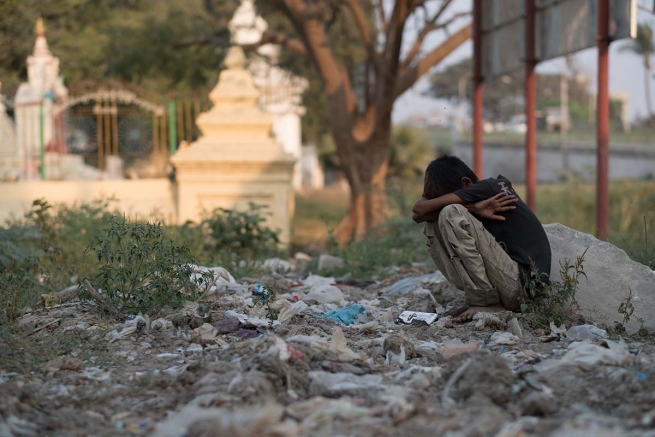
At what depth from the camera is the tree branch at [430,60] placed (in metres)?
13.5

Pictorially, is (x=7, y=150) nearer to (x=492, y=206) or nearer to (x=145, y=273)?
(x=145, y=273)

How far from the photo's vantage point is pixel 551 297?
4961 millimetres

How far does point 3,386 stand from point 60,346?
79cm

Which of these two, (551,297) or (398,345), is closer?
(398,345)

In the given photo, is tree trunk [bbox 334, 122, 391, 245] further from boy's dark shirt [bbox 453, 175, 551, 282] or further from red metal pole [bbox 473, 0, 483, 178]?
boy's dark shirt [bbox 453, 175, 551, 282]

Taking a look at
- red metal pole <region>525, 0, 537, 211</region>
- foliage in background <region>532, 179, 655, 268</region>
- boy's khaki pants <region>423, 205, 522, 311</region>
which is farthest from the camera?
foliage in background <region>532, 179, 655, 268</region>

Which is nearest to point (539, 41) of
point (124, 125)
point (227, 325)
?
point (227, 325)

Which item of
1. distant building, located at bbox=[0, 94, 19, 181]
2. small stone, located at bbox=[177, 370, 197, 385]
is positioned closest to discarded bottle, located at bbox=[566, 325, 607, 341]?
small stone, located at bbox=[177, 370, 197, 385]

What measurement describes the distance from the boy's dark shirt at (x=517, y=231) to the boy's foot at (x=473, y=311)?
9.0 inches

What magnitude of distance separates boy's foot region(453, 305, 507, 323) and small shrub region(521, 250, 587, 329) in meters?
0.16

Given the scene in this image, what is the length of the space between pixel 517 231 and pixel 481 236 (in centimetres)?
25

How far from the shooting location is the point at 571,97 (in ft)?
241

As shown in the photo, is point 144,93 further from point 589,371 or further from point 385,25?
point 589,371

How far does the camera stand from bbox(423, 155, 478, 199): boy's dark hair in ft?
17.1
